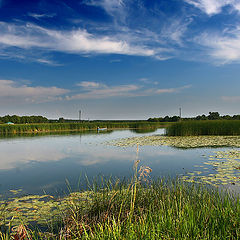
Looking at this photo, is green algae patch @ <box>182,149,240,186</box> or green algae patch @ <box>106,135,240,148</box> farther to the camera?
green algae patch @ <box>106,135,240,148</box>

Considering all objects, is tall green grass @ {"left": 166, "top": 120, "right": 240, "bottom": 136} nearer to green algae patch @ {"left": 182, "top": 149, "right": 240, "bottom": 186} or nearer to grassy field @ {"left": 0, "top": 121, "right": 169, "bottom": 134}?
green algae patch @ {"left": 182, "top": 149, "right": 240, "bottom": 186}

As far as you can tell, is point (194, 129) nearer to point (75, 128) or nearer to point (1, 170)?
point (1, 170)

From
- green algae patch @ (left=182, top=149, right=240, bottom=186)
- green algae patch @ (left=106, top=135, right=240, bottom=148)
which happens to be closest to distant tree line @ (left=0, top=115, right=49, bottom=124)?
green algae patch @ (left=106, top=135, right=240, bottom=148)

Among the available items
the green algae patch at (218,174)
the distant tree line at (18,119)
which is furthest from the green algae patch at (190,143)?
the distant tree line at (18,119)

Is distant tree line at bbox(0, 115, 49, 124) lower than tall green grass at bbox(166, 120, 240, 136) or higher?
higher

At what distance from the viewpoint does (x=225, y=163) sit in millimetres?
8203

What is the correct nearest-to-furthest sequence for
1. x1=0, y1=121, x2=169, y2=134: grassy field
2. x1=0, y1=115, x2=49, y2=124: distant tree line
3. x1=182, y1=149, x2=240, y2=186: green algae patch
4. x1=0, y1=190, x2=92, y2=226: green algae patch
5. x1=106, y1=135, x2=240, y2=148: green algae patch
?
x1=0, y1=190, x2=92, y2=226: green algae patch
x1=182, y1=149, x2=240, y2=186: green algae patch
x1=106, y1=135, x2=240, y2=148: green algae patch
x1=0, y1=121, x2=169, y2=134: grassy field
x1=0, y1=115, x2=49, y2=124: distant tree line

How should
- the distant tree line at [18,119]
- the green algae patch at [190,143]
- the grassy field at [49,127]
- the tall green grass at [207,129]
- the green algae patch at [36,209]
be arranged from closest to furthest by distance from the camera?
the green algae patch at [36,209] < the green algae patch at [190,143] < the tall green grass at [207,129] < the grassy field at [49,127] < the distant tree line at [18,119]

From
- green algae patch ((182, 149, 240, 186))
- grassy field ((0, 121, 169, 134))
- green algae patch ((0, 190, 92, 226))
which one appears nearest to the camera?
green algae patch ((0, 190, 92, 226))

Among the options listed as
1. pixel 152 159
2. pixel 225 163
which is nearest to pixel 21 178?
pixel 152 159

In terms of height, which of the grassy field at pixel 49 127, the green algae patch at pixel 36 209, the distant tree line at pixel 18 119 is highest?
the distant tree line at pixel 18 119

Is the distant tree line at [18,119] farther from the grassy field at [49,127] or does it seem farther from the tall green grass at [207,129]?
the tall green grass at [207,129]

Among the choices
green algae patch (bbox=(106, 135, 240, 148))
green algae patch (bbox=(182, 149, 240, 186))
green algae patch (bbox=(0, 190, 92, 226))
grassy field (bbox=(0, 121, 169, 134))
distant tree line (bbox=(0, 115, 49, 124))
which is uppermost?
distant tree line (bbox=(0, 115, 49, 124))

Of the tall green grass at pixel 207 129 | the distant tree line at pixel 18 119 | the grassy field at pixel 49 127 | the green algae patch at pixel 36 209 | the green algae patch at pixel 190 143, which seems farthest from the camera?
the distant tree line at pixel 18 119
